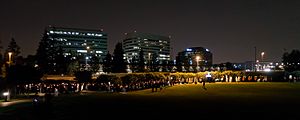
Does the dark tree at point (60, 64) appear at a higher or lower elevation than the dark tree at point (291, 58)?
lower

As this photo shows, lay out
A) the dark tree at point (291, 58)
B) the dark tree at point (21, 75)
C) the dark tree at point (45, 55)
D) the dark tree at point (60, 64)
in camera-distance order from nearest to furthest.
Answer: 1. the dark tree at point (21, 75)
2. the dark tree at point (45, 55)
3. the dark tree at point (60, 64)
4. the dark tree at point (291, 58)

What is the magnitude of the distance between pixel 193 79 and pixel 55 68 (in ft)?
134

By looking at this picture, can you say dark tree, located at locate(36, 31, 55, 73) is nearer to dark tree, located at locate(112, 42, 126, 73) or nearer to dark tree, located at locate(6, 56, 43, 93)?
dark tree, located at locate(112, 42, 126, 73)

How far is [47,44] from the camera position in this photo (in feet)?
343

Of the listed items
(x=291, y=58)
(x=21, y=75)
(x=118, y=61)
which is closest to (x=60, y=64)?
(x=118, y=61)

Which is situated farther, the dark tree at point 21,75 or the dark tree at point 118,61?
the dark tree at point 118,61

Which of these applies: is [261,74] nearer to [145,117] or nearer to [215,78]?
[215,78]

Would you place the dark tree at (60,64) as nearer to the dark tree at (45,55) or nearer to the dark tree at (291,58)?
the dark tree at (45,55)

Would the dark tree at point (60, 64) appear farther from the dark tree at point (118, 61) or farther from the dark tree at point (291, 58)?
the dark tree at point (291, 58)

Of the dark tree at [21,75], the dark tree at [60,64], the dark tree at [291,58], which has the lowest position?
the dark tree at [21,75]

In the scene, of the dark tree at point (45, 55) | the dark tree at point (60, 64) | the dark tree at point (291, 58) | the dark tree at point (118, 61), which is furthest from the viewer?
the dark tree at point (291, 58)

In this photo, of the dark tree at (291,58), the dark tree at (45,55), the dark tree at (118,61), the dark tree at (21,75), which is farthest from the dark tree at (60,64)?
the dark tree at (291,58)

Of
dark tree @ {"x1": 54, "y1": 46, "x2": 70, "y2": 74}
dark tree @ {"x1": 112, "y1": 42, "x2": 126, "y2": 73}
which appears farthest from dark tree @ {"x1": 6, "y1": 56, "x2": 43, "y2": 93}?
dark tree @ {"x1": 112, "y1": 42, "x2": 126, "y2": 73}

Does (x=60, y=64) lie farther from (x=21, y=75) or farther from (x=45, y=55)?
(x=21, y=75)
